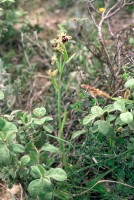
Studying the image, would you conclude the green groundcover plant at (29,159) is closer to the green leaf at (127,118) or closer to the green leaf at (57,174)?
the green leaf at (57,174)

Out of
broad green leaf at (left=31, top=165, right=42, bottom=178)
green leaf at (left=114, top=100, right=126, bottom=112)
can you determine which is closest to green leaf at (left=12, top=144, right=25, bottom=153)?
broad green leaf at (left=31, top=165, right=42, bottom=178)

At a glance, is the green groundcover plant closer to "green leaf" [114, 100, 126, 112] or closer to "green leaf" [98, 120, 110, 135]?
"green leaf" [98, 120, 110, 135]

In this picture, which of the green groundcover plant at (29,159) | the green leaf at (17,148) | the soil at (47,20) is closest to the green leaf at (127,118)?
the green groundcover plant at (29,159)

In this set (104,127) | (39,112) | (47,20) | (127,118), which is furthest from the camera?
(47,20)

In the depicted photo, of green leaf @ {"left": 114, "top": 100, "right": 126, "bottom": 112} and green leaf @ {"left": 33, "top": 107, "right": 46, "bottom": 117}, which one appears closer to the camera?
green leaf @ {"left": 114, "top": 100, "right": 126, "bottom": 112}

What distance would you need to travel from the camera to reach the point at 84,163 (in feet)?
7.61

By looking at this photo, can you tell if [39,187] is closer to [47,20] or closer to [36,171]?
[36,171]

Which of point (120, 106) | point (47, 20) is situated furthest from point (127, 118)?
point (47, 20)

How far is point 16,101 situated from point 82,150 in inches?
32.2

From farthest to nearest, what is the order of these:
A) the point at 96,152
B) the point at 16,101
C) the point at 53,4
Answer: the point at 53,4 → the point at 16,101 → the point at 96,152

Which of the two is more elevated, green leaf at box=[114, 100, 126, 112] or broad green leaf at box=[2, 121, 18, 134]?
green leaf at box=[114, 100, 126, 112]

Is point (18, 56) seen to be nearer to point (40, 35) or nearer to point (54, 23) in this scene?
point (40, 35)

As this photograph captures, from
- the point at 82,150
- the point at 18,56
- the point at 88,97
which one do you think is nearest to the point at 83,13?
Result: the point at 18,56

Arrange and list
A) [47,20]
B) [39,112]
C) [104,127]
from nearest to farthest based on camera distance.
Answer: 1. [104,127]
2. [39,112]
3. [47,20]
